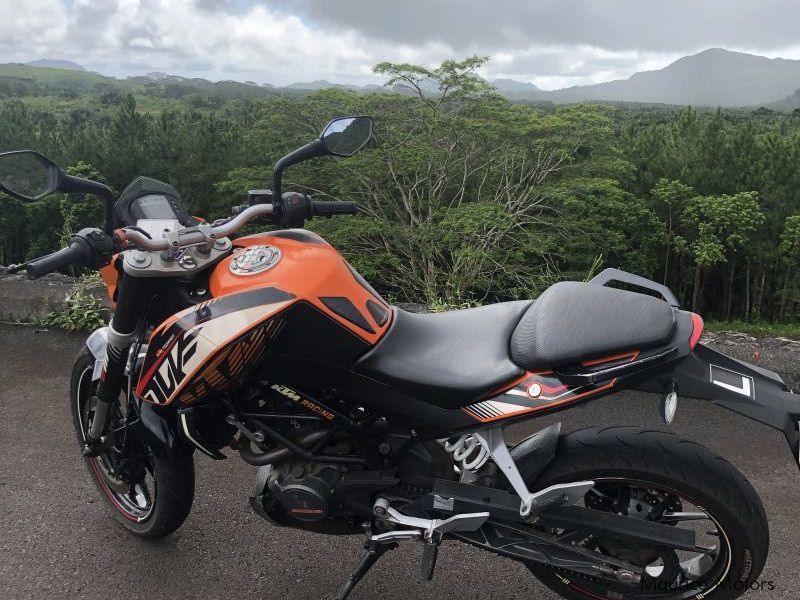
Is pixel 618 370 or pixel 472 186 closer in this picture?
pixel 618 370

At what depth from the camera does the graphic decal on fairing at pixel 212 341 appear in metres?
1.74

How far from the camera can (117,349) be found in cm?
214

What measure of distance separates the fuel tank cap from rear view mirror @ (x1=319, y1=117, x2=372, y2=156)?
0.36m

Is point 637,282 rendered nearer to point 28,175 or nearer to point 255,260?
point 255,260

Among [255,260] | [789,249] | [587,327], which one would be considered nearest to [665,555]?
[587,327]

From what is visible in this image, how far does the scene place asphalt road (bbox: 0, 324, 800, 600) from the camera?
232cm

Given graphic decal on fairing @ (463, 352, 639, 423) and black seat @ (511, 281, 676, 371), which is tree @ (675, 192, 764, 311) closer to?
black seat @ (511, 281, 676, 371)

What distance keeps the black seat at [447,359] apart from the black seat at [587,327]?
0.07 meters

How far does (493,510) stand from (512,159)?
8.02 meters

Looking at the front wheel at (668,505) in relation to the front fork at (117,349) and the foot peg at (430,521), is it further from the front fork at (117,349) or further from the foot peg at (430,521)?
the front fork at (117,349)

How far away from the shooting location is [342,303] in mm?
1823

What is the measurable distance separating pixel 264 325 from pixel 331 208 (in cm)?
63

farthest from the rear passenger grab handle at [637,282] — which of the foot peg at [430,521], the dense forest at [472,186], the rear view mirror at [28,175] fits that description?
the dense forest at [472,186]

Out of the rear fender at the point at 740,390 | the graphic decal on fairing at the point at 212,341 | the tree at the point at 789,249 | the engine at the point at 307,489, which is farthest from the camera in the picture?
the tree at the point at 789,249
